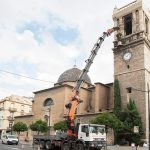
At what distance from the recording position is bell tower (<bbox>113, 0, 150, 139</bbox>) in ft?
129

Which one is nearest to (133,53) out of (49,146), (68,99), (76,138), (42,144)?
(68,99)

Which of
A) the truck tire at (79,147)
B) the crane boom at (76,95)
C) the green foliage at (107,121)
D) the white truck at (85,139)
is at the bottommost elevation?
the truck tire at (79,147)

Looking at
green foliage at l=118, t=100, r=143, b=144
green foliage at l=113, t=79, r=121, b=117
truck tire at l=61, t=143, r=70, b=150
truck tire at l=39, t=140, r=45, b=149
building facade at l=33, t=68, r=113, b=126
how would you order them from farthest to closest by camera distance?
building facade at l=33, t=68, r=113, b=126, green foliage at l=113, t=79, r=121, b=117, green foliage at l=118, t=100, r=143, b=144, truck tire at l=39, t=140, r=45, b=149, truck tire at l=61, t=143, r=70, b=150

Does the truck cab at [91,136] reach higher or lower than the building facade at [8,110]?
lower

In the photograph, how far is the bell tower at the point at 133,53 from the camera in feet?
129

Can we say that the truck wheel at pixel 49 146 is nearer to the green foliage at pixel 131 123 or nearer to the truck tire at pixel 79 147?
the truck tire at pixel 79 147

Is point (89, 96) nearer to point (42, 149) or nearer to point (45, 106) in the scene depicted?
point (45, 106)

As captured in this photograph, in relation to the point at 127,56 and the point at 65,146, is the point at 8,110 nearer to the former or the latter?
the point at 127,56

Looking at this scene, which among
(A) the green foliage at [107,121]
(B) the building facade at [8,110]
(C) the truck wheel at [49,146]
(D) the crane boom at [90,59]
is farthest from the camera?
(B) the building facade at [8,110]

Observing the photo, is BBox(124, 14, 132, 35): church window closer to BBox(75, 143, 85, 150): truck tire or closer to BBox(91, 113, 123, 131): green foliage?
BBox(91, 113, 123, 131): green foliage

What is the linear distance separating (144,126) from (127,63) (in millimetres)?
10490

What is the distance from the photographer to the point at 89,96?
5400 cm

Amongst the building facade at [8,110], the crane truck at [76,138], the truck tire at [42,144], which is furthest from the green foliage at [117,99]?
the building facade at [8,110]

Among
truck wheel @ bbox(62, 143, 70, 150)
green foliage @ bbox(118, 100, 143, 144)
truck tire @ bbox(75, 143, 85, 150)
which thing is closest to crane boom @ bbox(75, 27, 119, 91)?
truck wheel @ bbox(62, 143, 70, 150)
